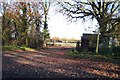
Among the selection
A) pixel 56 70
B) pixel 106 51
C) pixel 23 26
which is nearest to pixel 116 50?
pixel 106 51

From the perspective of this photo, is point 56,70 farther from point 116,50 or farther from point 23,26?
point 23,26

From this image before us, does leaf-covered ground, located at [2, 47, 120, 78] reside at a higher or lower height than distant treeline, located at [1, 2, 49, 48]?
lower

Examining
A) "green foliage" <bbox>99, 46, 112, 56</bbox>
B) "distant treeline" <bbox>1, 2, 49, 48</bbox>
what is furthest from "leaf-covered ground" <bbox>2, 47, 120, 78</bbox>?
"distant treeline" <bbox>1, 2, 49, 48</bbox>

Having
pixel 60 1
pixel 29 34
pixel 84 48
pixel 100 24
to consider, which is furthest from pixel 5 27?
pixel 100 24

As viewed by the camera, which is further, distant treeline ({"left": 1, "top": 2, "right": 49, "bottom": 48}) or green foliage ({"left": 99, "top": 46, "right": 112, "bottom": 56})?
distant treeline ({"left": 1, "top": 2, "right": 49, "bottom": 48})

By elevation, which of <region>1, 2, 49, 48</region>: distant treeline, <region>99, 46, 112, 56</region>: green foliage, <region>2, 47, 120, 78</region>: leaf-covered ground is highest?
<region>1, 2, 49, 48</region>: distant treeline

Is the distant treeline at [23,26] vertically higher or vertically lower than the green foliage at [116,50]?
higher

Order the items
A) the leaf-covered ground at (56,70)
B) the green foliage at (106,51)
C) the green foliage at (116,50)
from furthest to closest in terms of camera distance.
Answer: the green foliage at (106,51) → the green foliage at (116,50) → the leaf-covered ground at (56,70)

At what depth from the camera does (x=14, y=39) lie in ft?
45.9

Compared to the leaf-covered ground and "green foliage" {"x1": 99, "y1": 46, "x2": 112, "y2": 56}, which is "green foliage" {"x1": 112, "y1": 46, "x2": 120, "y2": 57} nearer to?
"green foliage" {"x1": 99, "y1": 46, "x2": 112, "y2": 56}

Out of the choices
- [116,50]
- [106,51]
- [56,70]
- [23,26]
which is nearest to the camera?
[56,70]

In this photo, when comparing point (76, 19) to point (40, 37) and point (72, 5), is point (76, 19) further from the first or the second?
point (40, 37)

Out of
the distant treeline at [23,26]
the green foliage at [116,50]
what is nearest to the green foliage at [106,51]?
the green foliage at [116,50]

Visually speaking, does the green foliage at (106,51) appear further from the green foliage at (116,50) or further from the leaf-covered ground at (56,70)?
the leaf-covered ground at (56,70)
